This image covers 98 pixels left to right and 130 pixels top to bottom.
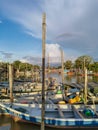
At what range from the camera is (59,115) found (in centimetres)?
1706

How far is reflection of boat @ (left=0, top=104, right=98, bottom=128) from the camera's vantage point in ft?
49.9

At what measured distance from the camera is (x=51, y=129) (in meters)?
16.2

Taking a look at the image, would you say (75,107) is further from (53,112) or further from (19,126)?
(19,126)

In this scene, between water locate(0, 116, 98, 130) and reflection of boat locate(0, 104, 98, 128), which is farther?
water locate(0, 116, 98, 130)

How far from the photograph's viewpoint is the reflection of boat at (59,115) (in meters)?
A: 15.2

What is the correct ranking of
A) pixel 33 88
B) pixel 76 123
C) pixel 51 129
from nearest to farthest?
pixel 76 123, pixel 51 129, pixel 33 88

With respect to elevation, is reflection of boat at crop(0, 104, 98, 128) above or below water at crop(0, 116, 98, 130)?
Answer: above

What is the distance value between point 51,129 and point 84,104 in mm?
4386

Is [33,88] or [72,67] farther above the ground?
[72,67]

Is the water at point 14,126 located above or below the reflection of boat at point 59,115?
below

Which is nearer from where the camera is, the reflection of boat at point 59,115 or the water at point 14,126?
the reflection of boat at point 59,115

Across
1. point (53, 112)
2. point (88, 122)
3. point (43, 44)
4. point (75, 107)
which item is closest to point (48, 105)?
point (53, 112)

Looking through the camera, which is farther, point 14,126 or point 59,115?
point 14,126

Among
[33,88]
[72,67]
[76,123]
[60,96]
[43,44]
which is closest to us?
[43,44]
